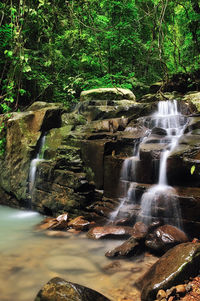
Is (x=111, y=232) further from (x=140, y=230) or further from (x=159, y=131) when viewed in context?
(x=159, y=131)

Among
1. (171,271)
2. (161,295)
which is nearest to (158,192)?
(171,271)

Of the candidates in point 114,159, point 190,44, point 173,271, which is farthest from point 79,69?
point 173,271

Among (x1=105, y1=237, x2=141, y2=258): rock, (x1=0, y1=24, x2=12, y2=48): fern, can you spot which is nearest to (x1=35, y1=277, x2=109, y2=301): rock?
(x1=105, y1=237, x2=141, y2=258): rock

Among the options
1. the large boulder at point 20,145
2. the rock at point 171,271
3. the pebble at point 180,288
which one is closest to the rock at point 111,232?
the rock at point 171,271

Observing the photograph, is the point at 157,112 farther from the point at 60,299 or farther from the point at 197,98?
the point at 60,299

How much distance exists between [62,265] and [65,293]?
1.44 meters

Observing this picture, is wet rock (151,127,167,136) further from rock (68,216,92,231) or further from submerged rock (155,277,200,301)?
submerged rock (155,277,200,301)

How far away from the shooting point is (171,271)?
9.06ft

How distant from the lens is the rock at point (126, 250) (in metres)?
3.84

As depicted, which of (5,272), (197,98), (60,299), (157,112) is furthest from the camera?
(197,98)

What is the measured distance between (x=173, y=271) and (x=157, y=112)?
6122 mm

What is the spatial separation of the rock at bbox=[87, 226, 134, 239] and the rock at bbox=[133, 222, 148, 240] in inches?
4.3

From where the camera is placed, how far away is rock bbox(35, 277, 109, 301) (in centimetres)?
229

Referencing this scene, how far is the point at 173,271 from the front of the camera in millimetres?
2746
